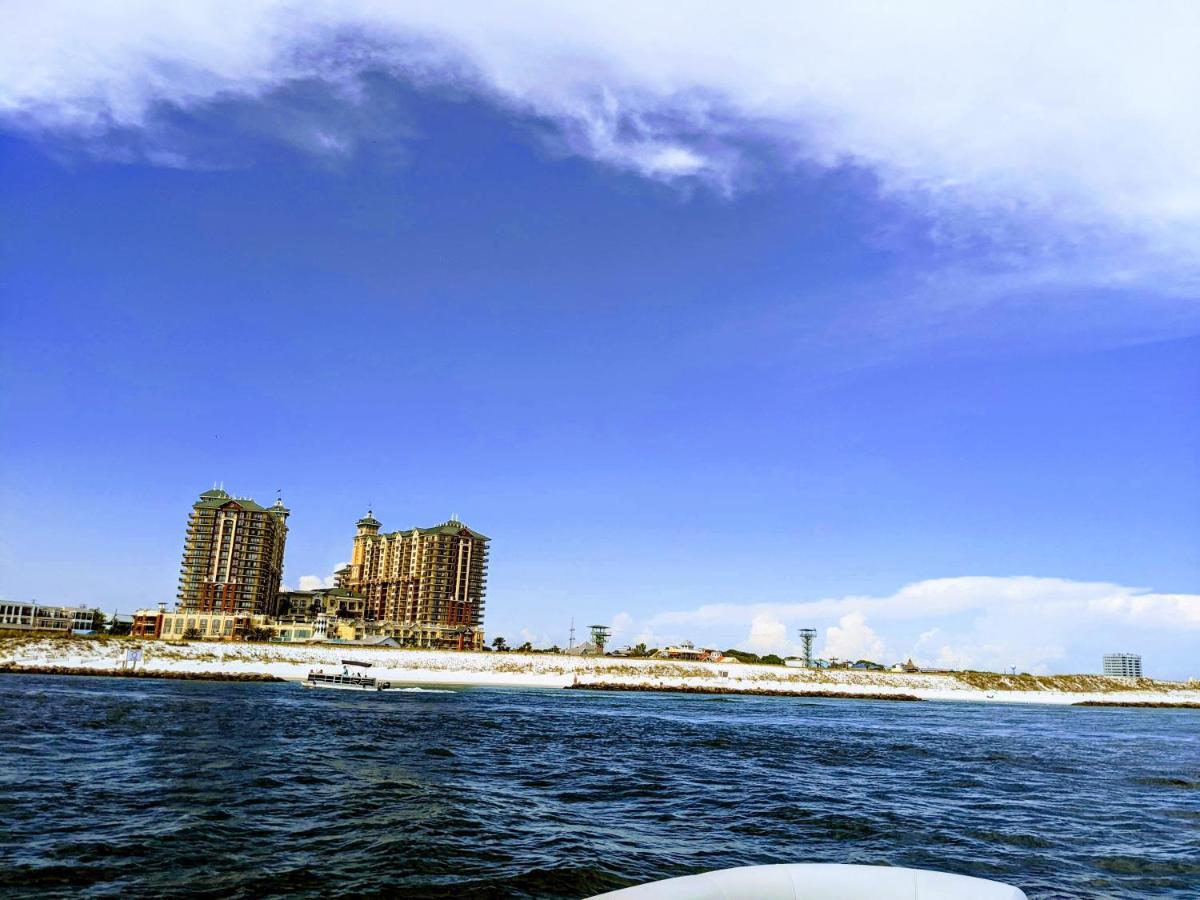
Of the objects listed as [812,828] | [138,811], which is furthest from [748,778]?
[138,811]

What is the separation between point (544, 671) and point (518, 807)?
11333 centimetres

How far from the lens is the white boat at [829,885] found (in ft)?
28.6

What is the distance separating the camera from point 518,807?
23.9m

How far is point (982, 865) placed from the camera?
1905 cm

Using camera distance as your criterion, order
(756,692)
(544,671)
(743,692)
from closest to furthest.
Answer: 1. (544,671)
2. (756,692)
3. (743,692)

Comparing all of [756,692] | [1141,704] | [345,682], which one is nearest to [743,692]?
[756,692]

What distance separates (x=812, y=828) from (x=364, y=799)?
556 inches

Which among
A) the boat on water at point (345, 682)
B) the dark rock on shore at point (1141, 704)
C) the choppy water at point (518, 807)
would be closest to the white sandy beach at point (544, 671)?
the dark rock on shore at point (1141, 704)

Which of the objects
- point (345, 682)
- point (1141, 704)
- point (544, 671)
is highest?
point (345, 682)

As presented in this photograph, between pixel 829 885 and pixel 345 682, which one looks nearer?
pixel 829 885

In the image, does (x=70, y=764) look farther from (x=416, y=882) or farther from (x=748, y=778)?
(x=748, y=778)

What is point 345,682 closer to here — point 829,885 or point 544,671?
point 544,671

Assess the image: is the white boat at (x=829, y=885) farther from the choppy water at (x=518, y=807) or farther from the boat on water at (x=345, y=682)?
the boat on water at (x=345, y=682)

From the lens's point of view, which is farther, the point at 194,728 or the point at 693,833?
the point at 194,728
